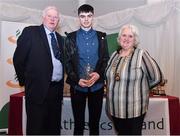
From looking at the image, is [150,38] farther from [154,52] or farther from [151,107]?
[151,107]

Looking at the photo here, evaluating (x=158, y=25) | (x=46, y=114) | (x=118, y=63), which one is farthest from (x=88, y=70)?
(x=158, y=25)

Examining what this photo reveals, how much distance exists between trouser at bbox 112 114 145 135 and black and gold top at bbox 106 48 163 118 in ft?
0.13

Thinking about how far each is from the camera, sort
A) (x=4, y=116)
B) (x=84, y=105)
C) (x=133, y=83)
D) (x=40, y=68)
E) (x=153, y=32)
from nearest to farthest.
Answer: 1. (x=133, y=83)
2. (x=40, y=68)
3. (x=84, y=105)
4. (x=4, y=116)
5. (x=153, y=32)

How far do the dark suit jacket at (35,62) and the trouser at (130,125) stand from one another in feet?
2.02

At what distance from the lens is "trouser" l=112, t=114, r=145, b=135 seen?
207cm

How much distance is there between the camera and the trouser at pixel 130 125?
2.07 m

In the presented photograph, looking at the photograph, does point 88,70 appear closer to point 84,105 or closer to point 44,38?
point 84,105

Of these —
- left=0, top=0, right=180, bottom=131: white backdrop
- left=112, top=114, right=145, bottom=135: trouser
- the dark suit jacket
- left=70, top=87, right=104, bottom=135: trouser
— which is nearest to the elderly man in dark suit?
the dark suit jacket

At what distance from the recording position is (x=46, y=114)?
7.36ft

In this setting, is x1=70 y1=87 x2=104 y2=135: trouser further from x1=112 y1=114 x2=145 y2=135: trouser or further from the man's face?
the man's face

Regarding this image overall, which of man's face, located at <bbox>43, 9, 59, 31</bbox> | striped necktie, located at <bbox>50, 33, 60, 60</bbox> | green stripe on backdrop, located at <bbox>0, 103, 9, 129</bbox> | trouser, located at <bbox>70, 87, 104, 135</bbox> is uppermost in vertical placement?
man's face, located at <bbox>43, 9, 59, 31</bbox>

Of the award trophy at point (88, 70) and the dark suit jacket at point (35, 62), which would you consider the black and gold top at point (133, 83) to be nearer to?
the award trophy at point (88, 70)

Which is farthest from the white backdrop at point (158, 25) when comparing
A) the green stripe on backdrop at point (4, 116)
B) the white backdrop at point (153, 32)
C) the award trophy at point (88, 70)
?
the award trophy at point (88, 70)

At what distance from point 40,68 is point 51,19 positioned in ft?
1.29
